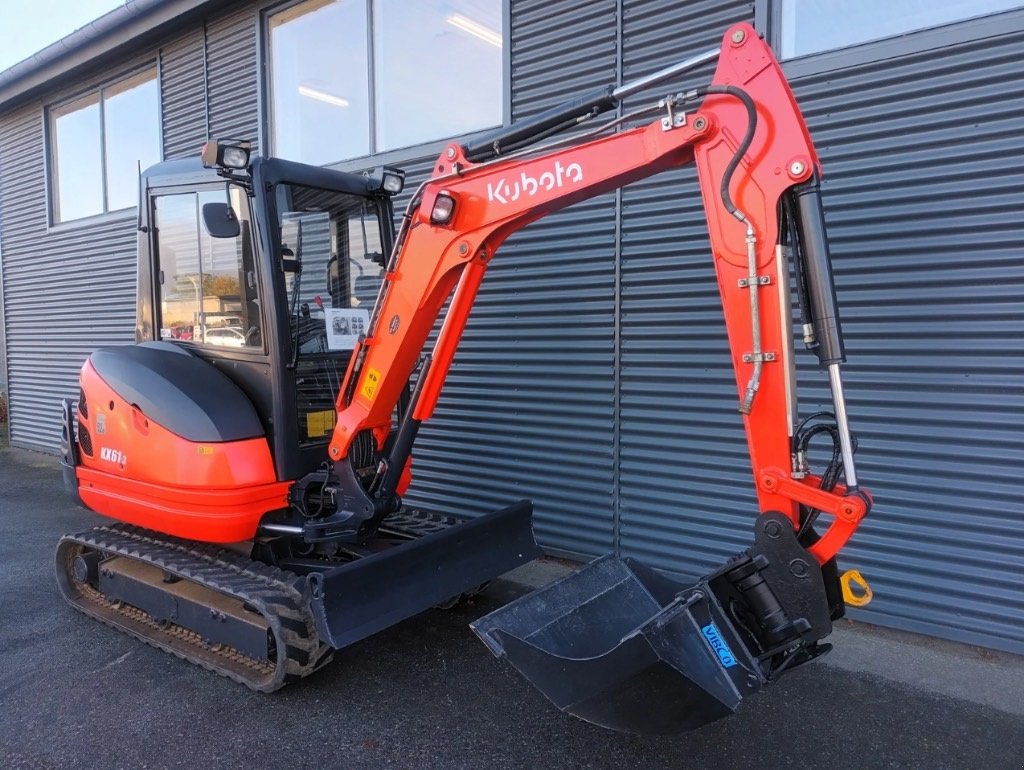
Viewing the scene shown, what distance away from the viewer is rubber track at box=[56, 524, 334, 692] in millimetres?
A: 3309

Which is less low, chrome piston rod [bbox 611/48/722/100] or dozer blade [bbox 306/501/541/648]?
chrome piston rod [bbox 611/48/722/100]

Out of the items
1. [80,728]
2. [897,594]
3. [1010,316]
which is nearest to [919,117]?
[1010,316]

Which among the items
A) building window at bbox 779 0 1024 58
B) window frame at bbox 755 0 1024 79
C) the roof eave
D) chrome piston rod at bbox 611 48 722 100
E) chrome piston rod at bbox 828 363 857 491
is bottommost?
chrome piston rod at bbox 828 363 857 491

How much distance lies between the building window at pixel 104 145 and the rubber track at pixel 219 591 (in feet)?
19.3

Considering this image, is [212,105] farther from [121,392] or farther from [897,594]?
[897,594]

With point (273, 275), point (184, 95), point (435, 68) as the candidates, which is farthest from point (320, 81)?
point (273, 275)

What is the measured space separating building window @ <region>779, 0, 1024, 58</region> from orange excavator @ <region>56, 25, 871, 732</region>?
2050mm

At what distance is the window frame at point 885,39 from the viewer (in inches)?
144

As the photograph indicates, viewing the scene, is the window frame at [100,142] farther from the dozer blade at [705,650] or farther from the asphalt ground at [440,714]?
the dozer blade at [705,650]

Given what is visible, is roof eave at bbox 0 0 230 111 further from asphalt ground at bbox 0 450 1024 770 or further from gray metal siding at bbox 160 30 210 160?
asphalt ground at bbox 0 450 1024 770

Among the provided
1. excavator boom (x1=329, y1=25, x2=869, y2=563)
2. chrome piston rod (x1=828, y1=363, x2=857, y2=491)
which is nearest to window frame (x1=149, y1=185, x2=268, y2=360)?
excavator boom (x1=329, y1=25, x2=869, y2=563)

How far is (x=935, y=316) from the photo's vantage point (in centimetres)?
390

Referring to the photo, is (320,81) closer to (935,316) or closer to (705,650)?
(935,316)

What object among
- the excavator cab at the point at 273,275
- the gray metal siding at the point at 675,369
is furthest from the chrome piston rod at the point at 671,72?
the gray metal siding at the point at 675,369
